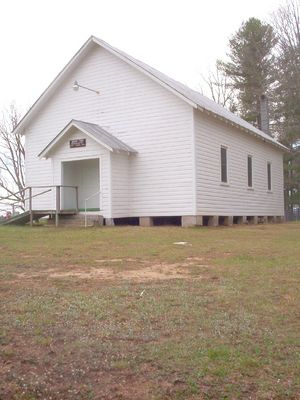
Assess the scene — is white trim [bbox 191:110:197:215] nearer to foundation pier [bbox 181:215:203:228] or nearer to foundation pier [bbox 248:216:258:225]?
foundation pier [bbox 181:215:203:228]

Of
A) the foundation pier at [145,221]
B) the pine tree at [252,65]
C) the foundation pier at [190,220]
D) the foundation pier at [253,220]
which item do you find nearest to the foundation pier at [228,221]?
the foundation pier at [190,220]

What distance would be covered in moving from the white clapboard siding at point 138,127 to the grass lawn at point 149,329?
920cm

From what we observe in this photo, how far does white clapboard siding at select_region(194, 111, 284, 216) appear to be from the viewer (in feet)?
60.3

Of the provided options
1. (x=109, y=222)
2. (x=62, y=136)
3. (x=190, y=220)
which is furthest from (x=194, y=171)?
(x=62, y=136)

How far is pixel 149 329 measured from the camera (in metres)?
4.77

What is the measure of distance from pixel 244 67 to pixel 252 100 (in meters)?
2.69

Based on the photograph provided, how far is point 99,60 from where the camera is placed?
2031cm

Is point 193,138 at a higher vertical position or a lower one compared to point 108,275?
higher

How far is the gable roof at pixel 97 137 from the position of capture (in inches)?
704

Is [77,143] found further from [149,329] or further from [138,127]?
[149,329]

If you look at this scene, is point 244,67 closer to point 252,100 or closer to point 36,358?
point 252,100

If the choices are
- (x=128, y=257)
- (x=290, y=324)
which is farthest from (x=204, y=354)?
(x=128, y=257)

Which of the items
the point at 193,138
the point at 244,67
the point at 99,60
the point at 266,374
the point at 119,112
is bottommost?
the point at 266,374

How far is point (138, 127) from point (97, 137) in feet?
5.99
